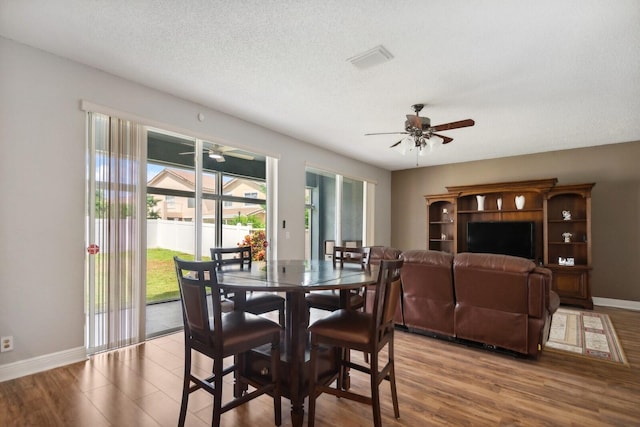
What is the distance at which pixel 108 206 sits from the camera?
3.04 m

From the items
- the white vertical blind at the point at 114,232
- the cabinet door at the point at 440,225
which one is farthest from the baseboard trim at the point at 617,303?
the white vertical blind at the point at 114,232

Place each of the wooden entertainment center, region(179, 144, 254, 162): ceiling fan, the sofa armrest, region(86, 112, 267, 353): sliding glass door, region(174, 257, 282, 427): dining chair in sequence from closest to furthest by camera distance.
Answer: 1. region(174, 257, 282, 427): dining chair
2. the sofa armrest
3. region(86, 112, 267, 353): sliding glass door
4. region(179, 144, 254, 162): ceiling fan
5. the wooden entertainment center

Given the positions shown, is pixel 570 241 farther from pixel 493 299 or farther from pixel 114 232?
pixel 114 232

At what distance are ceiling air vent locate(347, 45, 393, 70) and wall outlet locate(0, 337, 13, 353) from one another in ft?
11.9

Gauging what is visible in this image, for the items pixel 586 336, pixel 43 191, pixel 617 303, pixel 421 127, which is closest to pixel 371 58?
pixel 421 127

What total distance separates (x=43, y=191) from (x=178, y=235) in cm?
153

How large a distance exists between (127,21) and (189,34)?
0.42m

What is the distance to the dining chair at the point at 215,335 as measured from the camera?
1.70 meters

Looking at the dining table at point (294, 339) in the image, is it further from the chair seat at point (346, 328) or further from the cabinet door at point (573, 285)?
the cabinet door at point (573, 285)

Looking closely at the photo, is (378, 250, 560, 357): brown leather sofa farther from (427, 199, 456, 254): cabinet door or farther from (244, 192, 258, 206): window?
(427, 199, 456, 254): cabinet door

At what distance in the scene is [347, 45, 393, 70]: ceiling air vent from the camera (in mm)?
2584

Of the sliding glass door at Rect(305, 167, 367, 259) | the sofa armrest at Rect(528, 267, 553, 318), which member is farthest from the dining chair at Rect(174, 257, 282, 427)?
the sliding glass door at Rect(305, 167, 367, 259)

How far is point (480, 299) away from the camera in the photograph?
121 inches

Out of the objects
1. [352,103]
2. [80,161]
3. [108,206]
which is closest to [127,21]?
[80,161]
